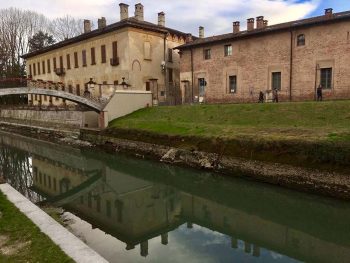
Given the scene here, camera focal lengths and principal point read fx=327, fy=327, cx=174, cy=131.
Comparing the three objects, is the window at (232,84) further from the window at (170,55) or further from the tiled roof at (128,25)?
the tiled roof at (128,25)

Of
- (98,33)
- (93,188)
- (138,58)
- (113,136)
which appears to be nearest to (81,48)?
(98,33)

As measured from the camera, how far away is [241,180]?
13203 mm

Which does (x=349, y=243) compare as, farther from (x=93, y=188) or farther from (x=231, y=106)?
(x=231, y=106)

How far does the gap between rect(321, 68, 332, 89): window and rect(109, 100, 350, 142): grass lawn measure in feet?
16.4

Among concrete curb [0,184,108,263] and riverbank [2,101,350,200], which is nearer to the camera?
concrete curb [0,184,108,263]

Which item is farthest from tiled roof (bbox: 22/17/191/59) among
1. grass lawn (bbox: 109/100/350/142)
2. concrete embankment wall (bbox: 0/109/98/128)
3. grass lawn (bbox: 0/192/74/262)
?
grass lawn (bbox: 0/192/74/262)

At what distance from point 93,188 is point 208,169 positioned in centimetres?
511

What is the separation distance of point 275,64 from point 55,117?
19.3m

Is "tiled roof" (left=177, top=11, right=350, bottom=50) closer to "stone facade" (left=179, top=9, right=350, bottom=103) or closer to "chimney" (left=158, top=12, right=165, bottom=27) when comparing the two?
"stone facade" (left=179, top=9, right=350, bottom=103)

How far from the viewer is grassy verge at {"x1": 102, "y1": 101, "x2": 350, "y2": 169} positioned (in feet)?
38.0

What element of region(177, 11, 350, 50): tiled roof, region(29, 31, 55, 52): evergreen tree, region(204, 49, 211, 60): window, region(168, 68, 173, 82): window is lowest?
region(168, 68, 173, 82): window

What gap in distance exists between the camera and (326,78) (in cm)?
2173

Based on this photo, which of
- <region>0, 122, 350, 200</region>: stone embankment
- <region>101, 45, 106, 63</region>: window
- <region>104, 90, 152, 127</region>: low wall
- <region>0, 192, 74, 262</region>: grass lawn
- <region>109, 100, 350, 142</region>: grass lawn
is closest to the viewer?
<region>0, 192, 74, 262</region>: grass lawn

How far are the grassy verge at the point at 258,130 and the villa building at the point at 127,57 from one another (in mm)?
6230
